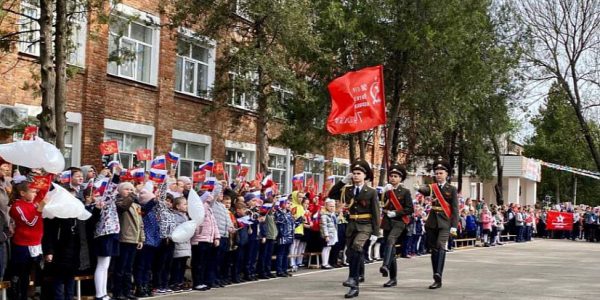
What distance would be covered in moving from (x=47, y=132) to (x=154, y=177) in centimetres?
201

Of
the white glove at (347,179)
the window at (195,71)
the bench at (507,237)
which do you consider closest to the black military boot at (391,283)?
the white glove at (347,179)

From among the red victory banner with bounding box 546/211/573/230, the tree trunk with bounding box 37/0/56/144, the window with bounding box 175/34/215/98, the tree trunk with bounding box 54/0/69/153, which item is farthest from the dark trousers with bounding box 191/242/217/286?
the red victory banner with bounding box 546/211/573/230

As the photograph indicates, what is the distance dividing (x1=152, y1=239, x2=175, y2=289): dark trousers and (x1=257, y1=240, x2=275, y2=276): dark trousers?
299 cm

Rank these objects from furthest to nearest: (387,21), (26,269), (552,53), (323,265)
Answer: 1. (552,53)
2. (387,21)
3. (323,265)
4. (26,269)

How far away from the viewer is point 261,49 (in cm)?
2106

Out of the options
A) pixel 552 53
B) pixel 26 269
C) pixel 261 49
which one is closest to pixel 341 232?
pixel 261 49

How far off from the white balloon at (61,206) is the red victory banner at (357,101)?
10.4 meters

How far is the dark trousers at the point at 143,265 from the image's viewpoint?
Result: 13180 millimetres

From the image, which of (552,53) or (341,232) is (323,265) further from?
(552,53)

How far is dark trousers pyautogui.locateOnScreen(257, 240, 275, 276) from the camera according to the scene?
54.7 ft

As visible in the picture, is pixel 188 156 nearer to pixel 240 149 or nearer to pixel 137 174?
pixel 240 149

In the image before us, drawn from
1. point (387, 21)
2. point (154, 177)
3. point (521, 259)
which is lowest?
point (521, 259)

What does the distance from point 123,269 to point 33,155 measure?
8.74ft

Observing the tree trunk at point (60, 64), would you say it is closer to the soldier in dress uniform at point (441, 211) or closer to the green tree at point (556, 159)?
the soldier in dress uniform at point (441, 211)
